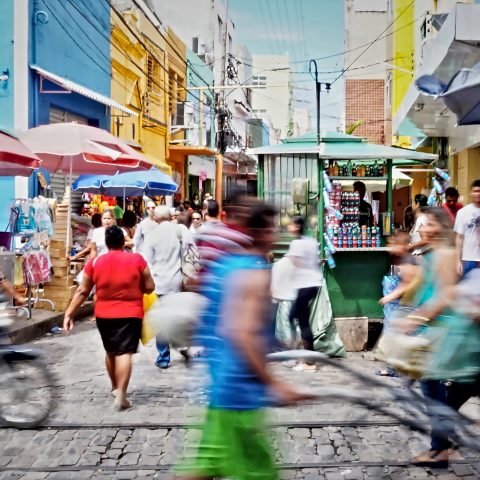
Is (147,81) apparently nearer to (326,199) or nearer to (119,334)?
(326,199)

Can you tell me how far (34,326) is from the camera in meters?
9.62

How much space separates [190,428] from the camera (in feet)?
19.1

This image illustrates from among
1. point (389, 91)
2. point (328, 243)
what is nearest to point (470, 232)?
point (328, 243)

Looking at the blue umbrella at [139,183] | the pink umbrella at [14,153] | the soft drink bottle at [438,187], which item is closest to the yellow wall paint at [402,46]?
the blue umbrella at [139,183]

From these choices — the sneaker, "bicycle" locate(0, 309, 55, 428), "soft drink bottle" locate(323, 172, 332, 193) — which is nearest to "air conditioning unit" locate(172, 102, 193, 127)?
"soft drink bottle" locate(323, 172, 332, 193)

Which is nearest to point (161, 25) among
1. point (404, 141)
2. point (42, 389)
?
point (404, 141)

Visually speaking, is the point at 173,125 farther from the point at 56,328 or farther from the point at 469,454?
the point at 469,454

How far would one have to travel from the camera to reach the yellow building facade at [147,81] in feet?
68.5

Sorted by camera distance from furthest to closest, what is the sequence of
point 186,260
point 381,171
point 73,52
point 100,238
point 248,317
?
point 73,52 < point 100,238 < point 381,171 < point 186,260 < point 248,317

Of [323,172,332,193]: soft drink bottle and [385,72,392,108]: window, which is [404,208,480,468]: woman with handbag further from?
[385,72,392,108]: window

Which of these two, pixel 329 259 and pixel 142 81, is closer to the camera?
pixel 329 259

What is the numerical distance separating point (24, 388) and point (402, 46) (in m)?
25.3

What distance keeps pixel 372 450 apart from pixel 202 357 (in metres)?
2.22

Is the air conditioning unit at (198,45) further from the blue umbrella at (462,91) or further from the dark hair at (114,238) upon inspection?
the dark hair at (114,238)
